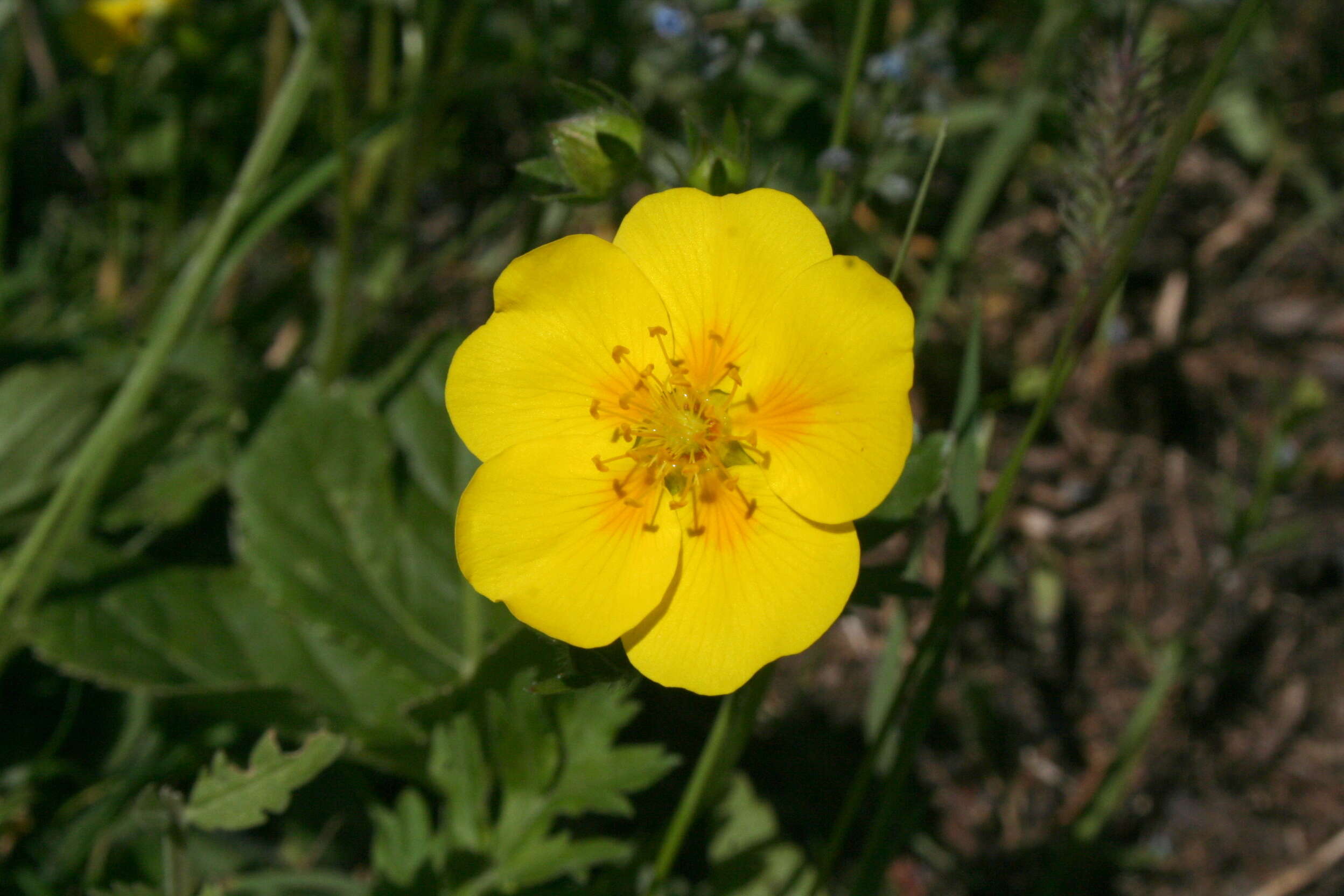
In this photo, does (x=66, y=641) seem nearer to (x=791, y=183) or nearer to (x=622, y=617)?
(x=622, y=617)

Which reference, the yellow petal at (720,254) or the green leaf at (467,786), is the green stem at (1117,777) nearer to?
the green leaf at (467,786)

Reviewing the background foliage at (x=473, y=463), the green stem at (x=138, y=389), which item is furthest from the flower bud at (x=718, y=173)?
the green stem at (x=138, y=389)

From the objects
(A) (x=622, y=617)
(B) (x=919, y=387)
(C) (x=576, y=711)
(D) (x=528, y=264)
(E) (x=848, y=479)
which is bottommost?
(B) (x=919, y=387)

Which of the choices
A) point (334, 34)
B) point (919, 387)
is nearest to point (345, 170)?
Answer: point (334, 34)

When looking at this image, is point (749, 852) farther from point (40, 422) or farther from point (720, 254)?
point (40, 422)

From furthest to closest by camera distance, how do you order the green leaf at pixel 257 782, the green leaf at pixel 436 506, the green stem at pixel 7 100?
the green stem at pixel 7 100 → the green leaf at pixel 436 506 → the green leaf at pixel 257 782

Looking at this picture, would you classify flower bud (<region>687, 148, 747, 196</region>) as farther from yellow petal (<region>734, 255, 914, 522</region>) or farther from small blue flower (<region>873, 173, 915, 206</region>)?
small blue flower (<region>873, 173, 915, 206</region>)

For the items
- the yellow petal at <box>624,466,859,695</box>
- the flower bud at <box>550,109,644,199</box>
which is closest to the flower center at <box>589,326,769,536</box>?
the yellow petal at <box>624,466,859,695</box>
